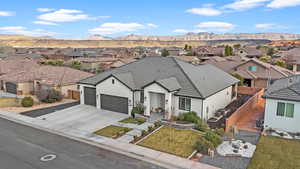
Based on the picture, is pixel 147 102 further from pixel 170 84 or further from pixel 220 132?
pixel 220 132

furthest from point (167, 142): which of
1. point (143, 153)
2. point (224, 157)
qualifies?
point (224, 157)

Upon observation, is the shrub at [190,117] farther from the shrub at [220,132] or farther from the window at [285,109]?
the window at [285,109]

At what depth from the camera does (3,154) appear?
1394 cm

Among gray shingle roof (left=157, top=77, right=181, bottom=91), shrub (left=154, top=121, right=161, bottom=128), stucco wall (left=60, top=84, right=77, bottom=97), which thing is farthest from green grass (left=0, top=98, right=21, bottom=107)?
gray shingle roof (left=157, top=77, right=181, bottom=91)

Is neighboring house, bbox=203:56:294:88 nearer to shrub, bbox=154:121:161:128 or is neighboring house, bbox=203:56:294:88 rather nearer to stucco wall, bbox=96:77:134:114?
stucco wall, bbox=96:77:134:114

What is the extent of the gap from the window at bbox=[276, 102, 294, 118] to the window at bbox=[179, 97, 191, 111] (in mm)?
7122

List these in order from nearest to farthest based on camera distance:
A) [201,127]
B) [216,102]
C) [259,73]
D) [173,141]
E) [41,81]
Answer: [173,141], [201,127], [216,102], [41,81], [259,73]

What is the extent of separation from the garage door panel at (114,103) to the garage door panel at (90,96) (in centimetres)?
164

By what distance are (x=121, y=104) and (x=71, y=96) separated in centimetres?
1086

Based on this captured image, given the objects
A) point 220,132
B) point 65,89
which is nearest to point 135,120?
point 220,132

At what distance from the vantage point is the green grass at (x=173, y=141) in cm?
1438

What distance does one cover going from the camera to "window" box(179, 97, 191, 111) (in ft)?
65.5

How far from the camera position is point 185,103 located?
66.2ft

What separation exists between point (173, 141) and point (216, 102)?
863 centimetres
